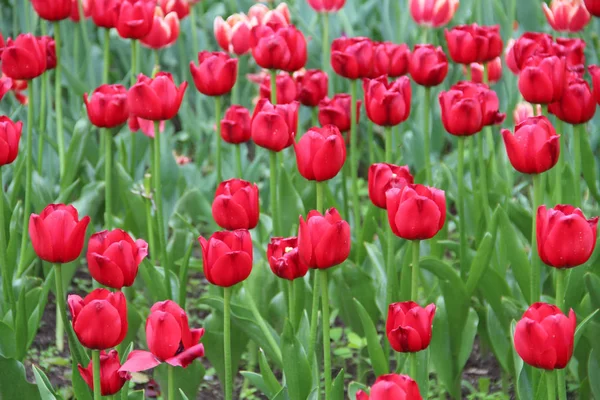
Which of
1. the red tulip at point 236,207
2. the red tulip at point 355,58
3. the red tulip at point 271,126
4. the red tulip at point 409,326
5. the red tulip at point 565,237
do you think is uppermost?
the red tulip at point 355,58

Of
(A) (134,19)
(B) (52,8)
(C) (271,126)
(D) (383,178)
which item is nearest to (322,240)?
(D) (383,178)

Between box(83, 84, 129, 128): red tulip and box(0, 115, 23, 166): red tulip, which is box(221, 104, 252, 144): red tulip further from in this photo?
box(0, 115, 23, 166): red tulip

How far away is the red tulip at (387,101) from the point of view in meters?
1.95

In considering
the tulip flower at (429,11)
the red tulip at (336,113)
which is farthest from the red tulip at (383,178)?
the tulip flower at (429,11)

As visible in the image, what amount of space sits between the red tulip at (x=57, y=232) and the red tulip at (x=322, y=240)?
0.34 m

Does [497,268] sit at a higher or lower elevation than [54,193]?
lower

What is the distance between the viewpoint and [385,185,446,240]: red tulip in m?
1.45

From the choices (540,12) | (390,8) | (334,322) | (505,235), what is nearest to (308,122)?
(390,8)

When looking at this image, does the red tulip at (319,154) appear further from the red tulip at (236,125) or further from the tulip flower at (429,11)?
the tulip flower at (429,11)

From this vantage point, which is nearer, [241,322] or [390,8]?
[241,322]

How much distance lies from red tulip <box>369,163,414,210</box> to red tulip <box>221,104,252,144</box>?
2.02 feet

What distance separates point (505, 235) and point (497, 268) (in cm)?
18

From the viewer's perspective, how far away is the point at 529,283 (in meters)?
2.07

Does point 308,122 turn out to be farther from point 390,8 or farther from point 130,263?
point 130,263
